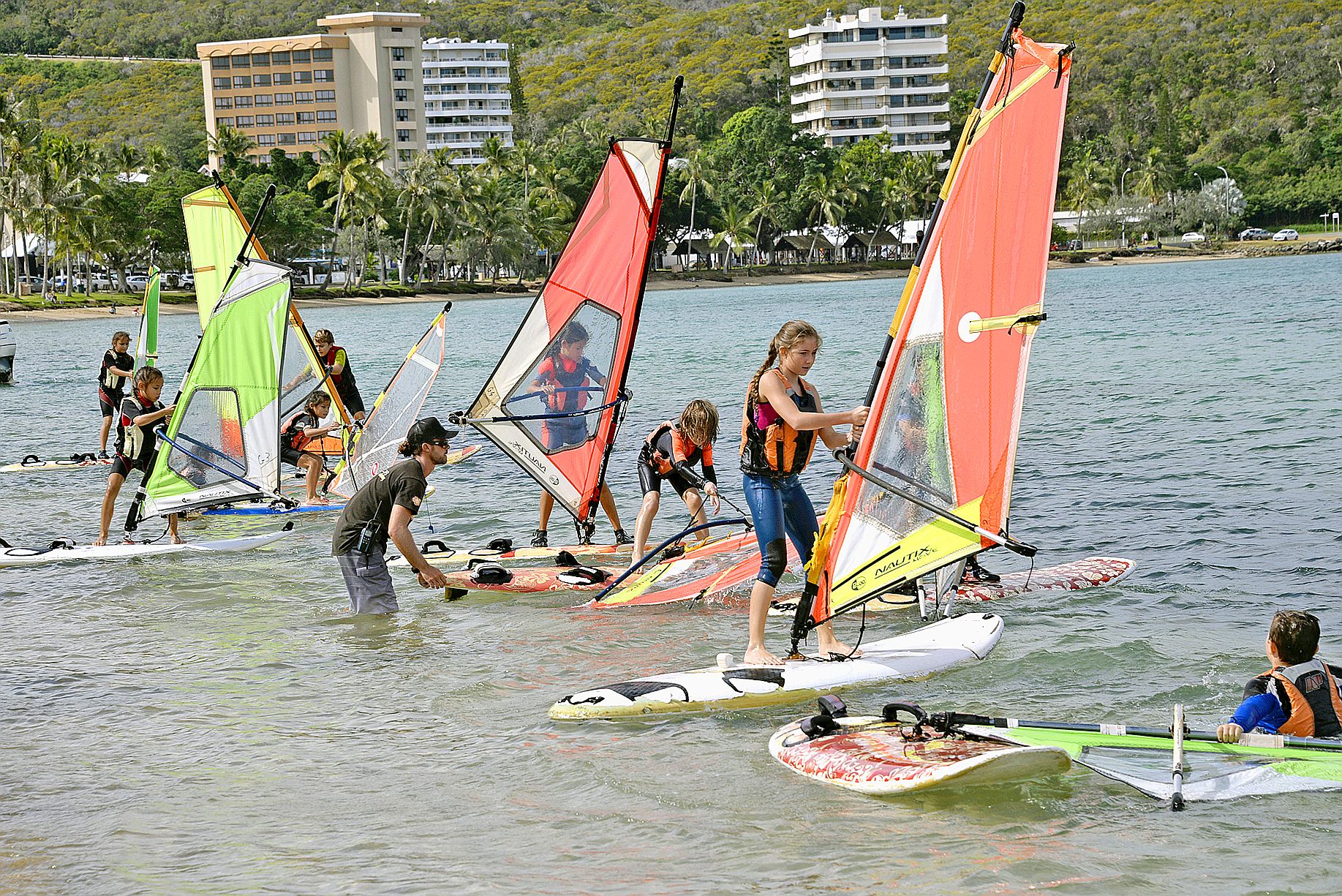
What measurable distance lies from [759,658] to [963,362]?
1.83 m

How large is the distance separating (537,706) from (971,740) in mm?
2380

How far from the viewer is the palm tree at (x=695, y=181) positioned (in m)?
112

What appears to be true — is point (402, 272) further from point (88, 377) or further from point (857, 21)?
point (857, 21)

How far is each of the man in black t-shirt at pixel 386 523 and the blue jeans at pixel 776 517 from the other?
2.01 m

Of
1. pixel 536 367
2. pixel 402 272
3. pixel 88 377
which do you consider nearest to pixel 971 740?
pixel 536 367

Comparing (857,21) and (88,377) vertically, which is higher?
(857,21)

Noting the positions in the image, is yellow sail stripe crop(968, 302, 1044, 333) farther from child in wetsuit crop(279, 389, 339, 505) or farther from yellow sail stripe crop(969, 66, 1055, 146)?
child in wetsuit crop(279, 389, 339, 505)

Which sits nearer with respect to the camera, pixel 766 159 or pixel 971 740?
pixel 971 740

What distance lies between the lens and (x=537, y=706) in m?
7.09

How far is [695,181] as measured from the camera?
113188 mm

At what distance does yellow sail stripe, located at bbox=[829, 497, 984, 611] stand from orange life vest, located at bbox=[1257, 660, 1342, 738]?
1503 millimetres

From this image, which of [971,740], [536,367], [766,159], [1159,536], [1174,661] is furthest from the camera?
[766,159]

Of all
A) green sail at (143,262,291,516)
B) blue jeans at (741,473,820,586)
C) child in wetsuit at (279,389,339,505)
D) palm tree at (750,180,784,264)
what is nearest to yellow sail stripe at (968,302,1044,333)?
blue jeans at (741,473,820,586)

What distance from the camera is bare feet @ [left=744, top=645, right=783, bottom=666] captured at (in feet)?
22.9
